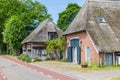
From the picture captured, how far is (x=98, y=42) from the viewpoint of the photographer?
118ft

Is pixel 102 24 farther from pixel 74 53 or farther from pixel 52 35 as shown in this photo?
pixel 52 35

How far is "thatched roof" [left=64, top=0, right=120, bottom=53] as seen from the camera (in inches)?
1423

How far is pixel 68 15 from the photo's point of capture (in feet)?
289

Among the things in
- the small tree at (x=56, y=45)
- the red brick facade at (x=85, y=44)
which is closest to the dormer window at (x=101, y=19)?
the red brick facade at (x=85, y=44)

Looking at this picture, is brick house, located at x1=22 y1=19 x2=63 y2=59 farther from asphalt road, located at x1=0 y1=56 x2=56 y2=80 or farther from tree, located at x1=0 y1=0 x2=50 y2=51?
tree, located at x1=0 y1=0 x2=50 y2=51

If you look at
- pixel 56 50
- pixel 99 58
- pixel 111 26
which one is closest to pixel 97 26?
pixel 111 26

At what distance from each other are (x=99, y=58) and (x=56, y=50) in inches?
730

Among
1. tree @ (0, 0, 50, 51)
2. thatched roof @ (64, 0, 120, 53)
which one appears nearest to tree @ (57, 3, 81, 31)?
tree @ (0, 0, 50, 51)

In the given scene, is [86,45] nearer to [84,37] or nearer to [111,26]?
[84,37]

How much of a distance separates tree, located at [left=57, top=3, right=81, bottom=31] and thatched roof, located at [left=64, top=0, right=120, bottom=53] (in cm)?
4387

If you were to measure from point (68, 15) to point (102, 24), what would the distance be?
49346 mm

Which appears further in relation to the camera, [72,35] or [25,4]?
[25,4]

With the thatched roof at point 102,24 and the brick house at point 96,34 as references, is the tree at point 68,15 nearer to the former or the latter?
the brick house at point 96,34

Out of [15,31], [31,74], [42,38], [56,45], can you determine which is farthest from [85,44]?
[15,31]
